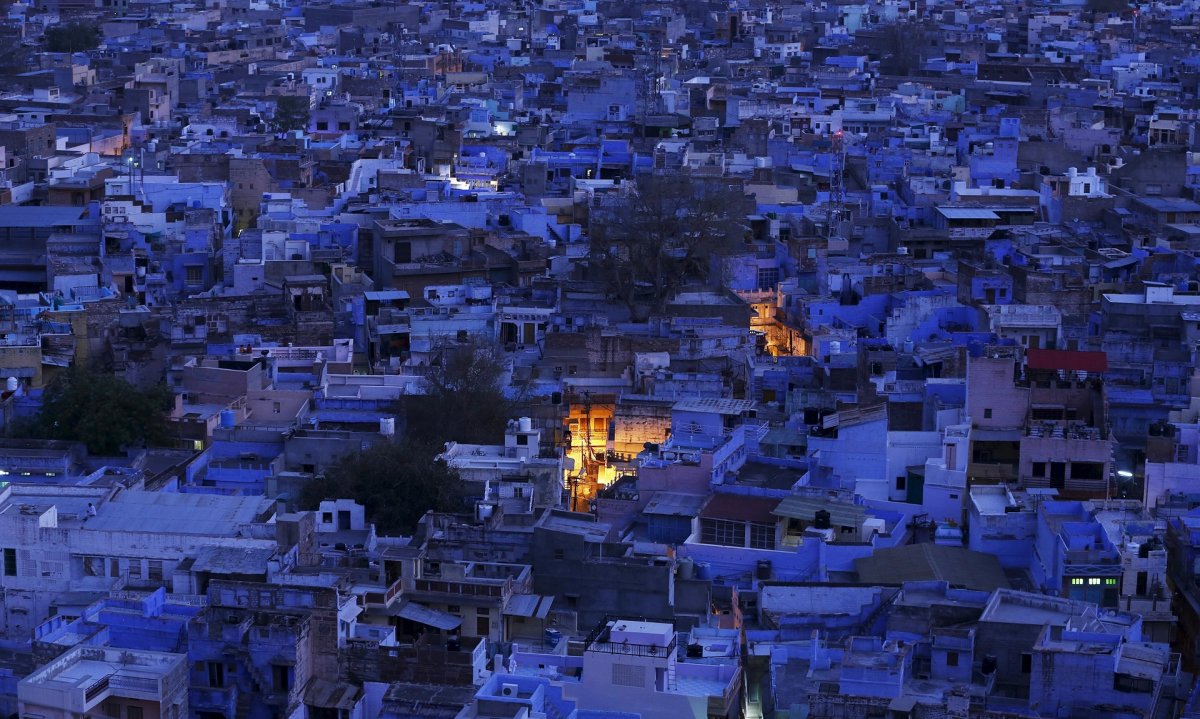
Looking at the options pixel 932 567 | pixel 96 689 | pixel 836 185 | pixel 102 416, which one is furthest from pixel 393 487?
pixel 836 185

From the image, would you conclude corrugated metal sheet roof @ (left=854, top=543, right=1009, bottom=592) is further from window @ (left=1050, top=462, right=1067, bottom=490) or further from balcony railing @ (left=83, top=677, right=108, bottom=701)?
balcony railing @ (left=83, top=677, right=108, bottom=701)

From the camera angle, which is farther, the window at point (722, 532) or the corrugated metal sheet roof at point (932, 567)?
the window at point (722, 532)

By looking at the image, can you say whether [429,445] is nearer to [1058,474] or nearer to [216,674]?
[216,674]

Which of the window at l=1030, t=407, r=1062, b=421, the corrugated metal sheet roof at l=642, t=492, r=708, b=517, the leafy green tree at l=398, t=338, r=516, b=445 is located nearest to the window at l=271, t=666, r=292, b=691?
the corrugated metal sheet roof at l=642, t=492, r=708, b=517

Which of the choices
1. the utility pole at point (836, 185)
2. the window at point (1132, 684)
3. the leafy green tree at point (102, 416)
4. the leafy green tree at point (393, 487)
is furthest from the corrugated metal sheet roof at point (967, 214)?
the window at point (1132, 684)

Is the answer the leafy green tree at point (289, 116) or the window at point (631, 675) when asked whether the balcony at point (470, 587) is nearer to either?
the window at point (631, 675)
